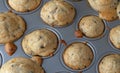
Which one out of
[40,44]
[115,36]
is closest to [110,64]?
[115,36]

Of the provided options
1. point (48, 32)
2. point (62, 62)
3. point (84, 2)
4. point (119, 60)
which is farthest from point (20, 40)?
point (119, 60)

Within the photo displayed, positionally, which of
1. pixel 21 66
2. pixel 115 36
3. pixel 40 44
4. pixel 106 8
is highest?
pixel 106 8

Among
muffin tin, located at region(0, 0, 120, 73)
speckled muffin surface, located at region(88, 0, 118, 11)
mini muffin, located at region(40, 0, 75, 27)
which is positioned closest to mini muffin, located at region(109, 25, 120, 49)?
muffin tin, located at region(0, 0, 120, 73)

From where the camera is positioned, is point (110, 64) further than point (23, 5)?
No

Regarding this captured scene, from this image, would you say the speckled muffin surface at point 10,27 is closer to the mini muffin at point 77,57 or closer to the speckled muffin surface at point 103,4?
the mini muffin at point 77,57

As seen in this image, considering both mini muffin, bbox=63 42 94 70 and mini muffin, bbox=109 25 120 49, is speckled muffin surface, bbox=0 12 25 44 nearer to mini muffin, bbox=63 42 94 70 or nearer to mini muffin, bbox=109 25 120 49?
mini muffin, bbox=63 42 94 70

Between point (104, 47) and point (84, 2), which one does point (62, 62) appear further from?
point (84, 2)

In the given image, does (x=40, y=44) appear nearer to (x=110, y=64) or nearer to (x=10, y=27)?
(x=10, y=27)
